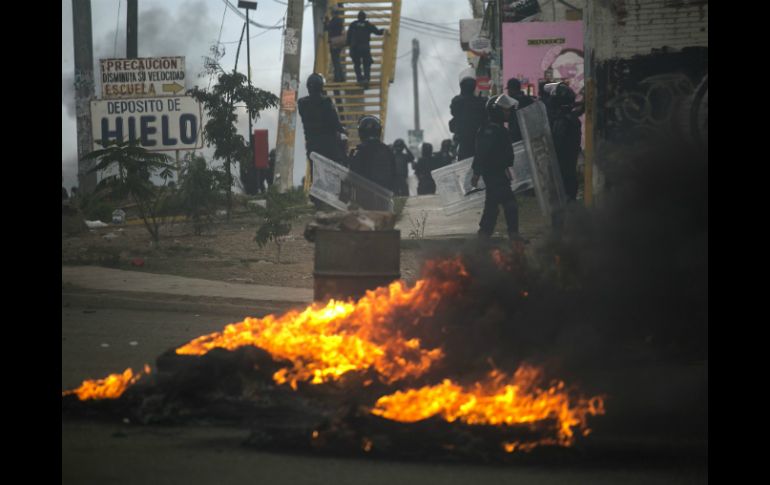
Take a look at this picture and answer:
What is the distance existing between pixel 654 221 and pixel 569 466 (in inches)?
69.8

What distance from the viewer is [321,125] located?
54.9 feet

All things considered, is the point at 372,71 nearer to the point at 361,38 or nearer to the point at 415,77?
the point at 361,38

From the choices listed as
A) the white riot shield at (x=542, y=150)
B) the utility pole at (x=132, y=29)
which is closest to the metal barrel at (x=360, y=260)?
the white riot shield at (x=542, y=150)

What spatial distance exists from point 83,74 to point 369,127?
878 cm

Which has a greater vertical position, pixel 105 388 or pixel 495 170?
pixel 495 170

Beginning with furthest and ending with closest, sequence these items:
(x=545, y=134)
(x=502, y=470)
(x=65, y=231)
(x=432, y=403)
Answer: (x=65, y=231)
(x=545, y=134)
(x=432, y=403)
(x=502, y=470)

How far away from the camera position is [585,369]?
587 cm

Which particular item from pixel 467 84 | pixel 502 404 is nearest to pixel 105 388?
pixel 502 404

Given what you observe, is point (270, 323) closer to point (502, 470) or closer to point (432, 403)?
point (432, 403)

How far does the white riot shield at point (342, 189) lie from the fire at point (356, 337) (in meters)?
7.85

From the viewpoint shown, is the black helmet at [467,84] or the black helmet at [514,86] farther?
the black helmet at [467,84]

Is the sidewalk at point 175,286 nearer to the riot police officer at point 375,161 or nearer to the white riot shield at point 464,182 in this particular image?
the riot police officer at point 375,161

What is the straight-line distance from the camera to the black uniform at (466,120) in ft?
55.6

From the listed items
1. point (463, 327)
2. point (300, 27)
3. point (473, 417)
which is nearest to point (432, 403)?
point (473, 417)
